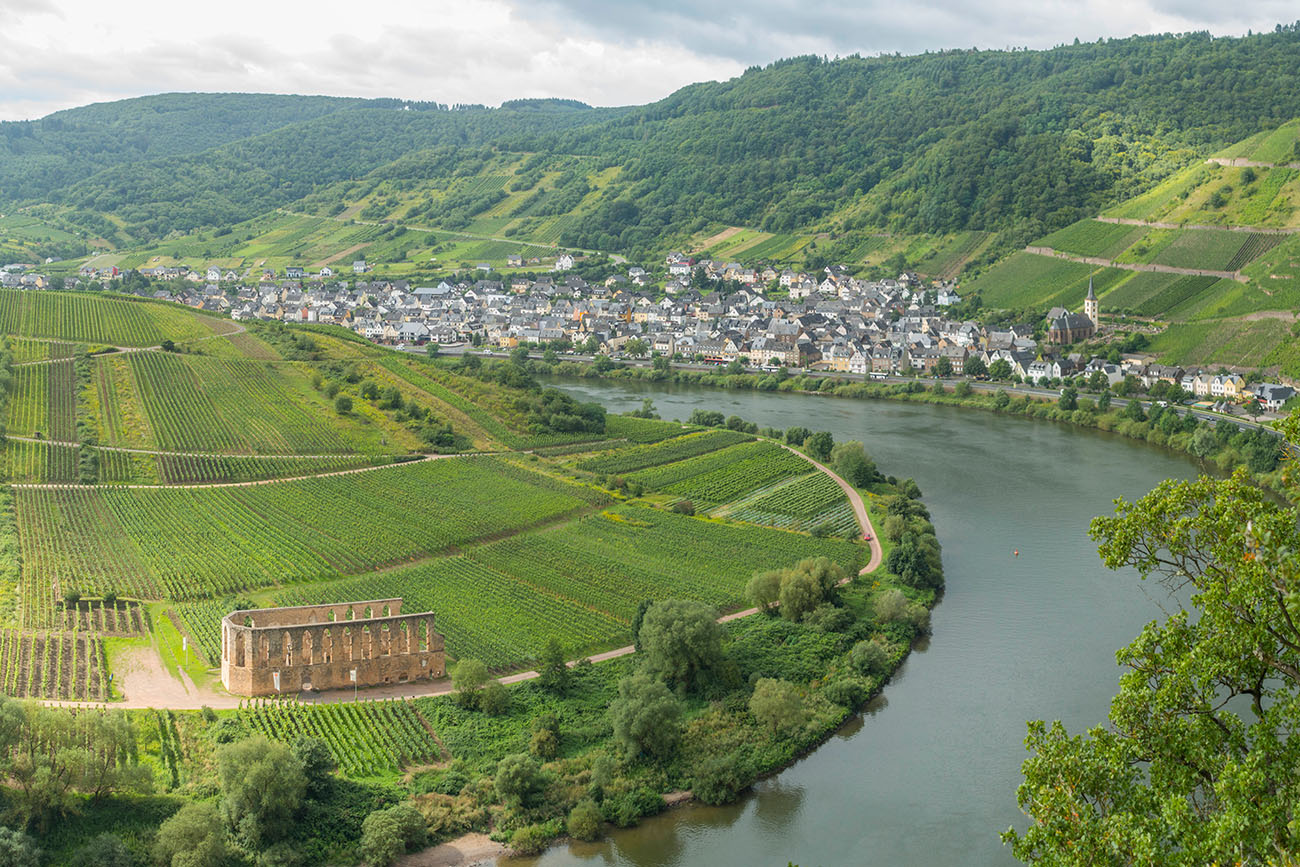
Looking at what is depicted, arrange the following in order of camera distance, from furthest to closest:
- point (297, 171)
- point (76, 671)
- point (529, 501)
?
1. point (297, 171)
2. point (529, 501)
3. point (76, 671)

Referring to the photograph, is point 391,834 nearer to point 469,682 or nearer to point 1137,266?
point 469,682

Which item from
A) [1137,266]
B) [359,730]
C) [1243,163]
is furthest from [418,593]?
[1243,163]

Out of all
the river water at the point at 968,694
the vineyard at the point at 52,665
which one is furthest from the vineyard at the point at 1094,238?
the vineyard at the point at 52,665

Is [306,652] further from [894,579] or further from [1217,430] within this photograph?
[1217,430]

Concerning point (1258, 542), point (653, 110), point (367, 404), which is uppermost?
point (653, 110)

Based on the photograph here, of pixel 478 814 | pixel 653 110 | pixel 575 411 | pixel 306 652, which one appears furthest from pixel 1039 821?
pixel 653 110

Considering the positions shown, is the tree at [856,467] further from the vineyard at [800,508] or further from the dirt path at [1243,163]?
the dirt path at [1243,163]

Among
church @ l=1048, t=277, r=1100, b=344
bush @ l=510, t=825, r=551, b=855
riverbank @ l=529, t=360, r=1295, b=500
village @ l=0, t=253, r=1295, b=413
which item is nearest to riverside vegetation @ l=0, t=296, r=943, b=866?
bush @ l=510, t=825, r=551, b=855
